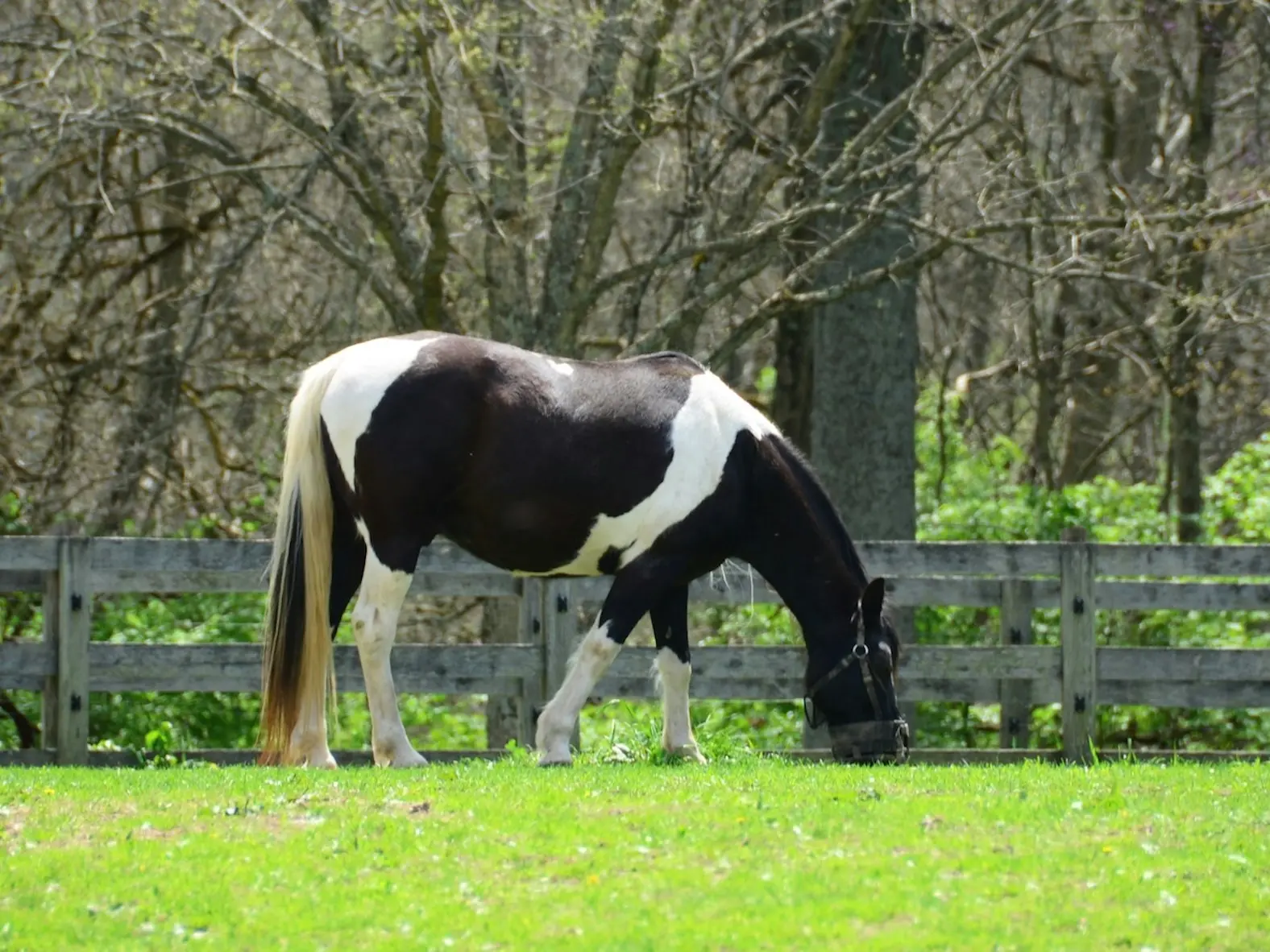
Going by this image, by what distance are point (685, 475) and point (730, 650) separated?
2436 millimetres

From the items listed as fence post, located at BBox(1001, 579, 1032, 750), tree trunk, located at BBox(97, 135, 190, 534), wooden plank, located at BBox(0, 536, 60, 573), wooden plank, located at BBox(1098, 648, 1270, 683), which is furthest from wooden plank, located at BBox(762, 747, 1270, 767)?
tree trunk, located at BBox(97, 135, 190, 534)

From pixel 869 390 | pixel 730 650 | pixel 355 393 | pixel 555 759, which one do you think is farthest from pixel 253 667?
pixel 869 390

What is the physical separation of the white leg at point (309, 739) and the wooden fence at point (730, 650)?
158 centimetres

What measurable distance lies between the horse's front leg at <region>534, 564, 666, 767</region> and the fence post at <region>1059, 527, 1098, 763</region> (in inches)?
130

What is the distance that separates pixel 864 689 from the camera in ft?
27.7

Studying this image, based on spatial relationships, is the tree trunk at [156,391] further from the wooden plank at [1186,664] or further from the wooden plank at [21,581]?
the wooden plank at [1186,664]

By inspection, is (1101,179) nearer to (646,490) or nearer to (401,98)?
(401,98)

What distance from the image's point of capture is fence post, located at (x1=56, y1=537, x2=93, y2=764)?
9836 millimetres

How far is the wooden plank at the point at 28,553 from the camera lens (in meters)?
9.80

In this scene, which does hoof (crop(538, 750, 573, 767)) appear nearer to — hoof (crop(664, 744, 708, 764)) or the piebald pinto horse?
the piebald pinto horse

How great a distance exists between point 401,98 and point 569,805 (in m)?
7.87

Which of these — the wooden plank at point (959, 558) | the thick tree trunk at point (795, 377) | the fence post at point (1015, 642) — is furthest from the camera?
the thick tree trunk at point (795, 377)

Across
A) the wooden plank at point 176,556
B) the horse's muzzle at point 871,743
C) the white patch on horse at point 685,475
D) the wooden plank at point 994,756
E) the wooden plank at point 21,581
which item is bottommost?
the wooden plank at point 994,756

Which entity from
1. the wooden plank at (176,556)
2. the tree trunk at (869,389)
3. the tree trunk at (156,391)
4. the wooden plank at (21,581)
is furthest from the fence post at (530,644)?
the tree trunk at (156,391)
